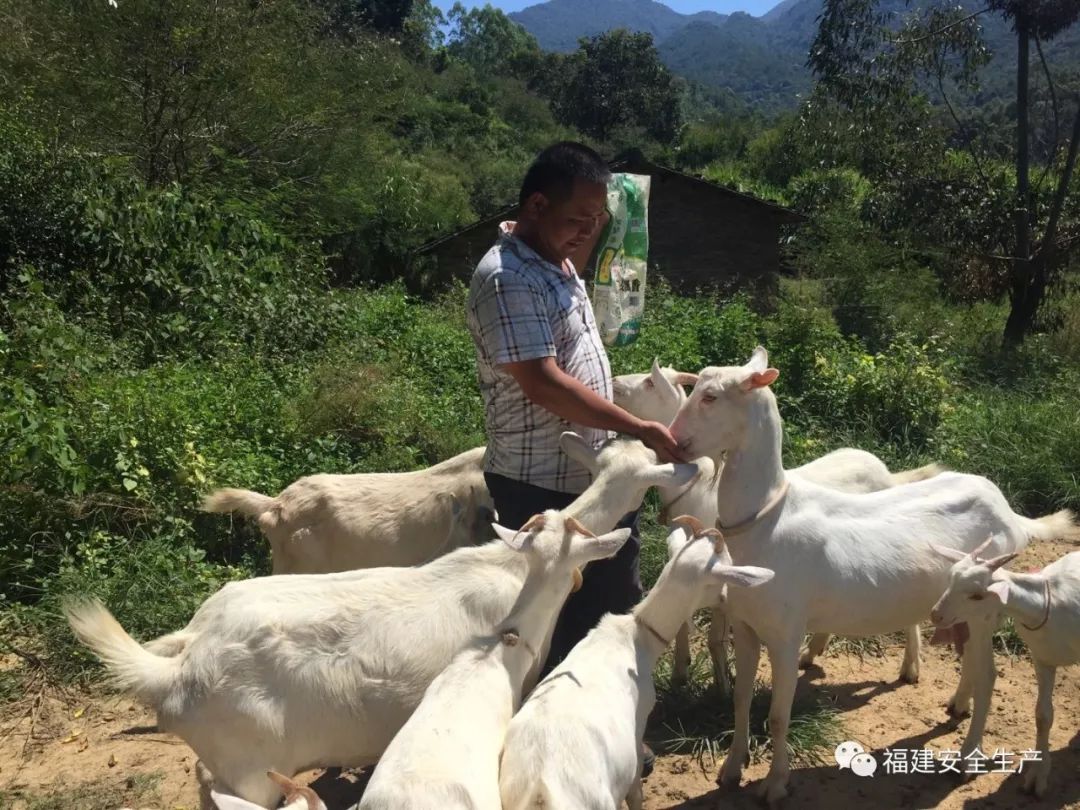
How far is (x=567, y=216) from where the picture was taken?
2.89 m

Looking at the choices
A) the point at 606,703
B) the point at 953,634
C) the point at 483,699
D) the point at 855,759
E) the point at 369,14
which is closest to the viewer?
the point at 483,699

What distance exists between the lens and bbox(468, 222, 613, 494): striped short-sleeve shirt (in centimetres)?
280

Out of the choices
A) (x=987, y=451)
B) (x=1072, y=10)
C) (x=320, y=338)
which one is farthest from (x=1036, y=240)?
→ (x=320, y=338)

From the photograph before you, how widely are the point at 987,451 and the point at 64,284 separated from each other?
8.35 metres

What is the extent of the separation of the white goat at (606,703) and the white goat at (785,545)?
0.30 metres

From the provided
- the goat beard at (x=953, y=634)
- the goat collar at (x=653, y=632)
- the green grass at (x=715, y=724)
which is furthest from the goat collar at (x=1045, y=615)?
the goat collar at (x=653, y=632)

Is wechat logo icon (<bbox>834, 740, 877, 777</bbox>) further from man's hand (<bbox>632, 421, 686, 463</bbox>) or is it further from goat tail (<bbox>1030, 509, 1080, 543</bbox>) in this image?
man's hand (<bbox>632, 421, 686, 463</bbox>)

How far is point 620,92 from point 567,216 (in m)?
47.0

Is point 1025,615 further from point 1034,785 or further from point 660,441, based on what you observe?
point 660,441

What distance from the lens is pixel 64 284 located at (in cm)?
820

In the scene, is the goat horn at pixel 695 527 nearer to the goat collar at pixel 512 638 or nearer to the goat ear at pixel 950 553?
the goat collar at pixel 512 638

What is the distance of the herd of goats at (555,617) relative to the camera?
255cm

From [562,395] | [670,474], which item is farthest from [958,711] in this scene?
[562,395]

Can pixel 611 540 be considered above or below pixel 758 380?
below
